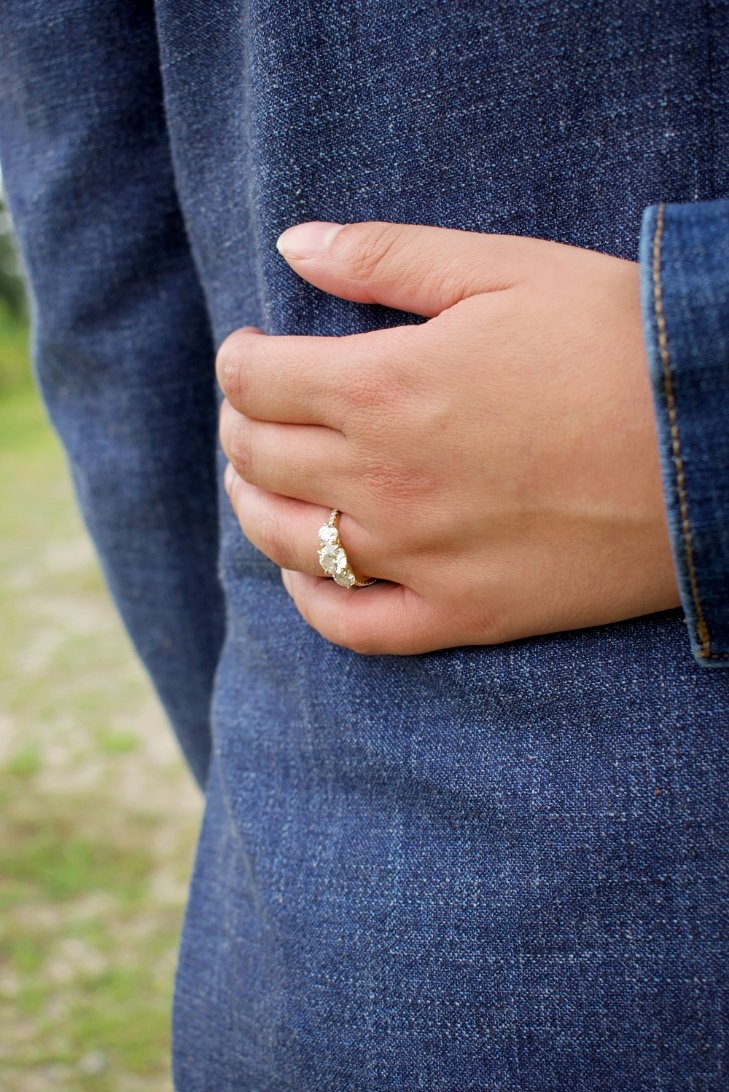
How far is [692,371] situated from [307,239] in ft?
1.02

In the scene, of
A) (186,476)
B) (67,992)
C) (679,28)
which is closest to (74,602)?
(67,992)

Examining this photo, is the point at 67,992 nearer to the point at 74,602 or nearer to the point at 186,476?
the point at 186,476

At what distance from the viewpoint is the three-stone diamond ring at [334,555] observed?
2.42 ft

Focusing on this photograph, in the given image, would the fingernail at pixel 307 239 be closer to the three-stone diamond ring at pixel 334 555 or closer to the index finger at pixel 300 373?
the index finger at pixel 300 373

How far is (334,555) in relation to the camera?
2.42 feet

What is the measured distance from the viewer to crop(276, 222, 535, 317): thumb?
66 centimetres

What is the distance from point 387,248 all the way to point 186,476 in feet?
1.89

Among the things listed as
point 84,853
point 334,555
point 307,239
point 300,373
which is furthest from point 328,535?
point 84,853

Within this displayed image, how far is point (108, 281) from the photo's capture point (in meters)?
1.06

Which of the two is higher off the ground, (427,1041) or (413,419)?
(413,419)

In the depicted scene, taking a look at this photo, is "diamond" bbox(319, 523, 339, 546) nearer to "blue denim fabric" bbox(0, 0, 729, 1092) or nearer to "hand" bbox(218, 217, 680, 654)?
"hand" bbox(218, 217, 680, 654)

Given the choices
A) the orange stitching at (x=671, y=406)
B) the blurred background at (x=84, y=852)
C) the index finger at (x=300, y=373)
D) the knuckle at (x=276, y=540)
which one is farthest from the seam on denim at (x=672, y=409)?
the blurred background at (x=84, y=852)

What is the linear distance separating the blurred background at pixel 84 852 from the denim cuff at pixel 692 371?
92 cm

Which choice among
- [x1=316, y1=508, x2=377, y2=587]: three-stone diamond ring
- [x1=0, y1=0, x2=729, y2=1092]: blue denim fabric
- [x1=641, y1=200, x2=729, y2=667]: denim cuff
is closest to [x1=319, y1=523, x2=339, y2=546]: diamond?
[x1=316, y1=508, x2=377, y2=587]: three-stone diamond ring
